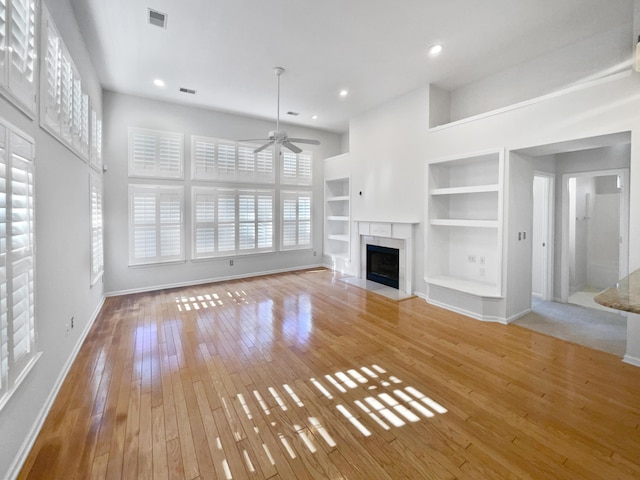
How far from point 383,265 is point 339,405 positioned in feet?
12.9

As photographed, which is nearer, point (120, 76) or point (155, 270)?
point (120, 76)

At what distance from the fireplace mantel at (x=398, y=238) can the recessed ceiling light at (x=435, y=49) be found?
254cm

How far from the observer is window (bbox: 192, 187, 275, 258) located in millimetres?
5812

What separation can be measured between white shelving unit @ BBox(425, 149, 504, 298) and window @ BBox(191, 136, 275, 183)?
12.2 ft

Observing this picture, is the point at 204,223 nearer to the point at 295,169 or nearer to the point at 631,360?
the point at 295,169

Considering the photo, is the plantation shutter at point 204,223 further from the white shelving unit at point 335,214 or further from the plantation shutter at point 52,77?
the plantation shutter at point 52,77

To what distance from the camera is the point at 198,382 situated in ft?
8.17

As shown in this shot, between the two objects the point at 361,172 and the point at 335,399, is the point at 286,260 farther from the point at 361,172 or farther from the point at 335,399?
the point at 335,399

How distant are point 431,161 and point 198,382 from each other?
4431 millimetres

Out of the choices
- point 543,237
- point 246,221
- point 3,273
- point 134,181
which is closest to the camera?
point 3,273

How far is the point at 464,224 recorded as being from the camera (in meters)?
4.17

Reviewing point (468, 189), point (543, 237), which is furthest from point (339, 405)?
point (543, 237)

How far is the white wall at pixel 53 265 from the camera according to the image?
1.68 meters

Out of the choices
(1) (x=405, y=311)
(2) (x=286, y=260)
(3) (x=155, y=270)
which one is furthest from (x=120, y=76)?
(1) (x=405, y=311)
